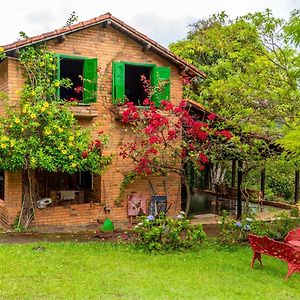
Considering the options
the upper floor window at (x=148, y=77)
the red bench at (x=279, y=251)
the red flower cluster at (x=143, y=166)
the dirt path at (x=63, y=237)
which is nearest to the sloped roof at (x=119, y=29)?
the upper floor window at (x=148, y=77)

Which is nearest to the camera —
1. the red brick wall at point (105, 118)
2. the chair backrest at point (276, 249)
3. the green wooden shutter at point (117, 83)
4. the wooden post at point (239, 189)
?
the chair backrest at point (276, 249)

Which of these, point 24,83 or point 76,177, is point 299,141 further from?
point 76,177

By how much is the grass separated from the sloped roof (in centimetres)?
607

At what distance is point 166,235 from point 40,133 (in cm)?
489

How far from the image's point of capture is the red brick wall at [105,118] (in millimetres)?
14742

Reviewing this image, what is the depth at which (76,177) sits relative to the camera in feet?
58.8

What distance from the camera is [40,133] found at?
1341 centimetres

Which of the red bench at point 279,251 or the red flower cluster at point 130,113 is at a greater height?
the red flower cluster at point 130,113

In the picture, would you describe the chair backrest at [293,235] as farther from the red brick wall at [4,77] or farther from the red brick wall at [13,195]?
the red brick wall at [4,77]

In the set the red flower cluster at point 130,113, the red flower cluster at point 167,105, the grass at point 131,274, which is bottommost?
the grass at point 131,274

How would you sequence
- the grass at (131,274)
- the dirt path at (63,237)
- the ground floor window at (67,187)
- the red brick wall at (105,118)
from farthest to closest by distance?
the ground floor window at (67,187), the red brick wall at (105,118), the dirt path at (63,237), the grass at (131,274)

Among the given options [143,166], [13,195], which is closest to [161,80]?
[143,166]

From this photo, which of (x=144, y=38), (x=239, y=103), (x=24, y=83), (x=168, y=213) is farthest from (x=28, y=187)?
(x=239, y=103)

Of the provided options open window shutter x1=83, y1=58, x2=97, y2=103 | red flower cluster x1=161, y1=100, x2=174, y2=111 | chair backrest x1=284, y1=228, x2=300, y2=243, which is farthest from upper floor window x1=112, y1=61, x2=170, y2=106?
chair backrest x1=284, y1=228, x2=300, y2=243
